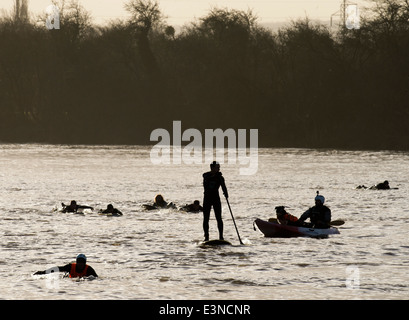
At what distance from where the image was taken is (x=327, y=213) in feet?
94.6

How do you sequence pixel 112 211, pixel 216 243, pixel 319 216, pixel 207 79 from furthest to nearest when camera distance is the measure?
pixel 207 79, pixel 112 211, pixel 319 216, pixel 216 243

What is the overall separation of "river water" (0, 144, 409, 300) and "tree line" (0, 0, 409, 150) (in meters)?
35.7

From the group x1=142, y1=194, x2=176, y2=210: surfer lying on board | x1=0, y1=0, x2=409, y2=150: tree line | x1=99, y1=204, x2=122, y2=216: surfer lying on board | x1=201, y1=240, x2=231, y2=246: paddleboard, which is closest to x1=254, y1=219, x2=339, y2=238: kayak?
x1=201, y1=240, x2=231, y2=246: paddleboard

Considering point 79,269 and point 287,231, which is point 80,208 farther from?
point 79,269

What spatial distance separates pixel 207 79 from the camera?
104m

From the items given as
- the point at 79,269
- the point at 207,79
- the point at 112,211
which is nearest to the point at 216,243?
the point at 79,269

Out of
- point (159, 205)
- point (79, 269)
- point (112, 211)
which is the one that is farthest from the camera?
point (159, 205)

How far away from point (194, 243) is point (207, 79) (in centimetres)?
7717

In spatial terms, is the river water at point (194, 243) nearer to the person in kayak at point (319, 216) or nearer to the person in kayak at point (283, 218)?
the person in kayak at point (319, 216)

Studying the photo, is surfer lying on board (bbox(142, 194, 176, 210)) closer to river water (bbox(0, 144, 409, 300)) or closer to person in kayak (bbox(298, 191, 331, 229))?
river water (bbox(0, 144, 409, 300))

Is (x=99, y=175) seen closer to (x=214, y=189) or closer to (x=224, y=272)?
(x=214, y=189)

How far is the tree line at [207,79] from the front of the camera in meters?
92.7

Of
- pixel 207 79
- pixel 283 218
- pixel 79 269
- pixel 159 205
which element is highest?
pixel 207 79
